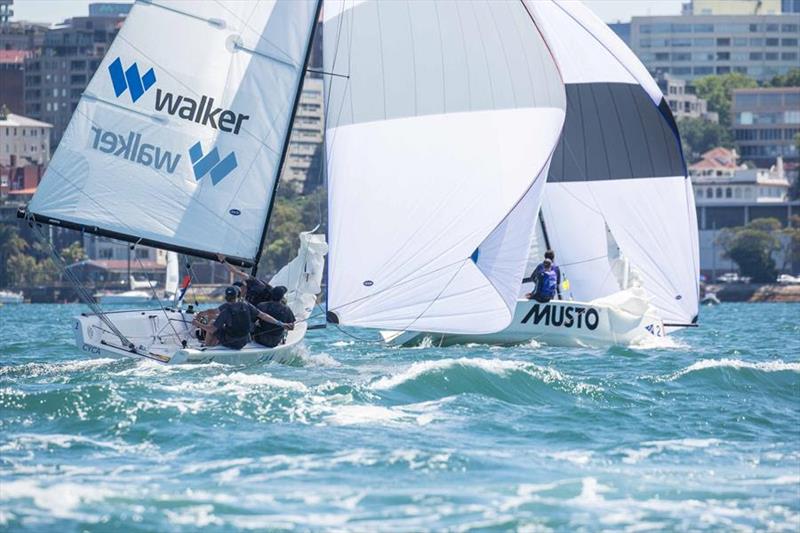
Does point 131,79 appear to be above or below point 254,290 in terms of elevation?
above

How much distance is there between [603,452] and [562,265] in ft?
43.4

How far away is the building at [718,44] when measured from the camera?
183875mm

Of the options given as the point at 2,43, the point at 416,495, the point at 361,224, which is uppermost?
the point at 2,43

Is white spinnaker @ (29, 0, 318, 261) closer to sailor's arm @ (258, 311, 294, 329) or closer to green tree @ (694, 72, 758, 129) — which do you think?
sailor's arm @ (258, 311, 294, 329)

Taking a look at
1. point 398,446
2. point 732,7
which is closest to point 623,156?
point 398,446

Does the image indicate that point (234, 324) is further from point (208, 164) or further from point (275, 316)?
point (208, 164)

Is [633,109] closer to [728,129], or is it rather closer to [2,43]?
[728,129]

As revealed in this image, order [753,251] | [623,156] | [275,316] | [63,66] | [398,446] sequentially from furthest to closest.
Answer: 1. [63,66]
2. [753,251]
3. [623,156]
4. [275,316]
5. [398,446]

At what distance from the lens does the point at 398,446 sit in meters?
15.3

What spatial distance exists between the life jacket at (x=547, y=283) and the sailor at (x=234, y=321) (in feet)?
21.1

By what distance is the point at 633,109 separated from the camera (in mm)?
27203

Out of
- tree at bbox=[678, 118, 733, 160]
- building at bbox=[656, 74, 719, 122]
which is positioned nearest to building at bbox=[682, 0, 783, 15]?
building at bbox=[656, 74, 719, 122]

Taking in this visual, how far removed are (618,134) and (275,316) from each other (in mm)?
8583

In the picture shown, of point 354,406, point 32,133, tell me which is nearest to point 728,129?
point 32,133
